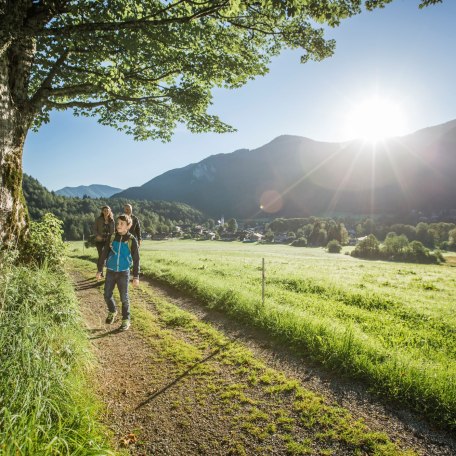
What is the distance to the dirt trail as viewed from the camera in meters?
3.88

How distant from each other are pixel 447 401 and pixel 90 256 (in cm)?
2446

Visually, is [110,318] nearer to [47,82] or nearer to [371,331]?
[371,331]

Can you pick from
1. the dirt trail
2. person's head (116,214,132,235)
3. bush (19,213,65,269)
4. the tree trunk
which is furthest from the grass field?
the tree trunk

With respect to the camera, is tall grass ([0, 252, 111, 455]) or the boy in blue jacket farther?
the boy in blue jacket

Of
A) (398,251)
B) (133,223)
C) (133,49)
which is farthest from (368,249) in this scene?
(133,49)

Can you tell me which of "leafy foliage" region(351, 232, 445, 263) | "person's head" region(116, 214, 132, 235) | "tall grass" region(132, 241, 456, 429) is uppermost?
"person's head" region(116, 214, 132, 235)

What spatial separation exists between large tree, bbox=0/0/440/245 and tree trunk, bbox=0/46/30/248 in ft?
0.09

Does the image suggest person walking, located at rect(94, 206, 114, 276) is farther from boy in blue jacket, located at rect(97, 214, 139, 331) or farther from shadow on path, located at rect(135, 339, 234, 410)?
shadow on path, located at rect(135, 339, 234, 410)

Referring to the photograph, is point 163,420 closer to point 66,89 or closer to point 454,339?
point 454,339

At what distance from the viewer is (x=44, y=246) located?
977cm

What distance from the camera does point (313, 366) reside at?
600 cm

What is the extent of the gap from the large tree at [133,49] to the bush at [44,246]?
2.30ft

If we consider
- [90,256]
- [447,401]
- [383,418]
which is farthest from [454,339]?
[90,256]

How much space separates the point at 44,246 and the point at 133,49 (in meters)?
7.23
